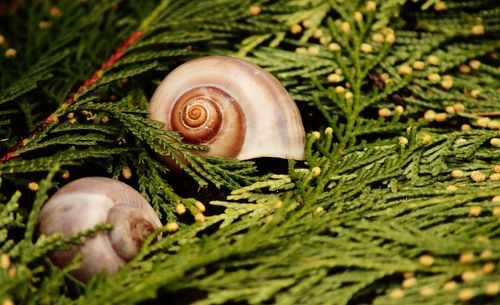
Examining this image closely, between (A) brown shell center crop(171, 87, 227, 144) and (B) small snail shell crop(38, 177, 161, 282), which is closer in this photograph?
(B) small snail shell crop(38, 177, 161, 282)

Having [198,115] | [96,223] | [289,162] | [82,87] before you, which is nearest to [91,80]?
[82,87]

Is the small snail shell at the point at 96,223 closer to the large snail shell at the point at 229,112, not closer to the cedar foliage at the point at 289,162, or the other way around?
the cedar foliage at the point at 289,162

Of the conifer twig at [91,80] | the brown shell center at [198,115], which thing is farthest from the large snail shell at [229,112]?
the conifer twig at [91,80]

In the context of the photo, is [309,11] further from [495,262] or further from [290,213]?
[495,262]

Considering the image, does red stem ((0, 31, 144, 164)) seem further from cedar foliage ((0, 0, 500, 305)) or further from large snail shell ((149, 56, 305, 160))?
large snail shell ((149, 56, 305, 160))

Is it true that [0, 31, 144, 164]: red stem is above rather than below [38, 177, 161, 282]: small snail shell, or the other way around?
above

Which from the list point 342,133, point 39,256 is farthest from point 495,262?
point 39,256

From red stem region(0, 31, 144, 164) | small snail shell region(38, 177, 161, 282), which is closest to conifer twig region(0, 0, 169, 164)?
red stem region(0, 31, 144, 164)
